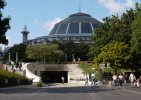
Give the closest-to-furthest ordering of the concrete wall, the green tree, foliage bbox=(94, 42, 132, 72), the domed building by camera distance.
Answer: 1. the green tree
2. foliage bbox=(94, 42, 132, 72)
3. the concrete wall
4. the domed building

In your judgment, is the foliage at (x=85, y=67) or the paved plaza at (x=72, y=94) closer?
the paved plaza at (x=72, y=94)

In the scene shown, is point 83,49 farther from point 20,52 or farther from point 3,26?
point 3,26

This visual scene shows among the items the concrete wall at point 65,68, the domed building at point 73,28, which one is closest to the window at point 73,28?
the domed building at point 73,28

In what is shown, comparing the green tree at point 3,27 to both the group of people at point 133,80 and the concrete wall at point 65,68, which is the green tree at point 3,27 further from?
the concrete wall at point 65,68

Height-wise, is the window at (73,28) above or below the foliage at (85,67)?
above

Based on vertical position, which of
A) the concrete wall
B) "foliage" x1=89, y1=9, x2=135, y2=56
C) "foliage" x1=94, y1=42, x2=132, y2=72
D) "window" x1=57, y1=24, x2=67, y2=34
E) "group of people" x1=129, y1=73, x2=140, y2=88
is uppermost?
"window" x1=57, y1=24, x2=67, y2=34

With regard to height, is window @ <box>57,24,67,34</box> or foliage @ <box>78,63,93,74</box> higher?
window @ <box>57,24,67,34</box>

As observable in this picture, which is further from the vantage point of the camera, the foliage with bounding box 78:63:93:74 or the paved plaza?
the foliage with bounding box 78:63:93:74

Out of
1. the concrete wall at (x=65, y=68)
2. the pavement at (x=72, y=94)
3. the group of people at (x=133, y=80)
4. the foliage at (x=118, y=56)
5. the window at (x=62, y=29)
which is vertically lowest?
the pavement at (x=72, y=94)

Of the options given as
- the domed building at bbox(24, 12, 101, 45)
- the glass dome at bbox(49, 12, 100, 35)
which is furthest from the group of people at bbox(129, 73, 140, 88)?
the glass dome at bbox(49, 12, 100, 35)

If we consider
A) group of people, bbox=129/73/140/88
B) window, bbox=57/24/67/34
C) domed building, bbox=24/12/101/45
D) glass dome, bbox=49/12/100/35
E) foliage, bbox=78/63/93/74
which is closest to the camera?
group of people, bbox=129/73/140/88

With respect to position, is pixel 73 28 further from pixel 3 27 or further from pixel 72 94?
pixel 72 94

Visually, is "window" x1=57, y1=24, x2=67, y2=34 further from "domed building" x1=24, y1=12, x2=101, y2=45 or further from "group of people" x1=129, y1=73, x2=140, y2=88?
"group of people" x1=129, y1=73, x2=140, y2=88

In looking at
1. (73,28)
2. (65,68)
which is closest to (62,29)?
(73,28)
